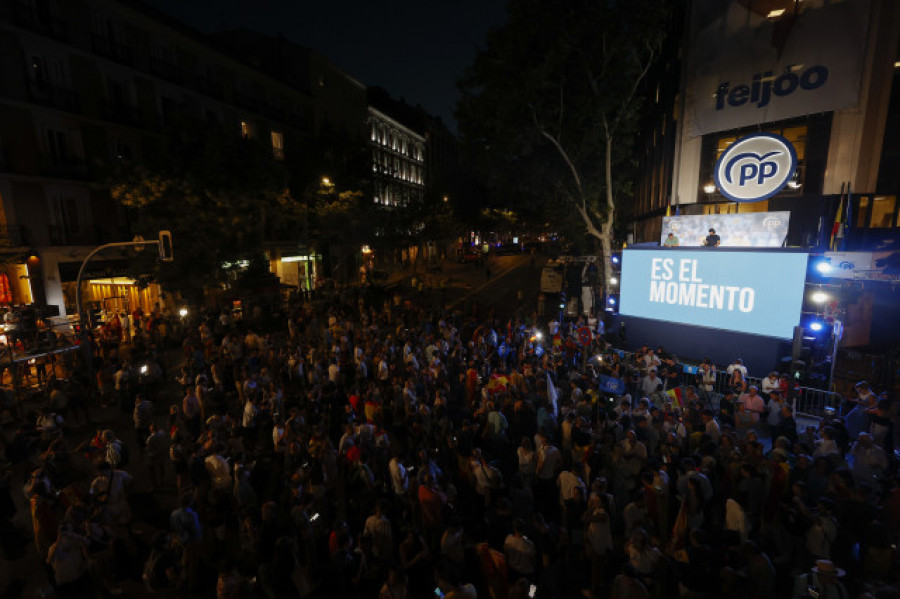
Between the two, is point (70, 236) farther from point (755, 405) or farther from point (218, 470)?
point (755, 405)

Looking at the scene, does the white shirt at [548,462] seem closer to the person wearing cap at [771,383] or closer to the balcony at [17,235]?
the person wearing cap at [771,383]

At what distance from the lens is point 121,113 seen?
22.6 meters

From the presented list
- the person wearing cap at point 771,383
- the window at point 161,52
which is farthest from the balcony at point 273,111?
the person wearing cap at point 771,383

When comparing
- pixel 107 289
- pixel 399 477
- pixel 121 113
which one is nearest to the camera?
pixel 399 477

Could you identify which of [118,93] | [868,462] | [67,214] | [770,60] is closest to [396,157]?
[118,93]

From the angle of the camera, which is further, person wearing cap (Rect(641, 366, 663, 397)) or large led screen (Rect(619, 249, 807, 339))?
person wearing cap (Rect(641, 366, 663, 397))

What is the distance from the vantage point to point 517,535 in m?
5.39

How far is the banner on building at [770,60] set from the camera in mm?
15117

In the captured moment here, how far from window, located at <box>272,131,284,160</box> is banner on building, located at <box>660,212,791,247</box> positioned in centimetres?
2921

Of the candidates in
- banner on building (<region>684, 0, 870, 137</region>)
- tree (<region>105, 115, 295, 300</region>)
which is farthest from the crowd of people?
banner on building (<region>684, 0, 870, 137</region>)

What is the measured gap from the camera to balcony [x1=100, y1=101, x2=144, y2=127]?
21.8 meters

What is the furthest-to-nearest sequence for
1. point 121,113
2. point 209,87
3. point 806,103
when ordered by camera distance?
point 209,87, point 121,113, point 806,103

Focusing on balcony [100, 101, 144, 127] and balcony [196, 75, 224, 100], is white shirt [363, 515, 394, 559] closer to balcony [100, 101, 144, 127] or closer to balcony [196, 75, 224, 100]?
balcony [100, 101, 144, 127]

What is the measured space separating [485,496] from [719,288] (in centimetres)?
799
